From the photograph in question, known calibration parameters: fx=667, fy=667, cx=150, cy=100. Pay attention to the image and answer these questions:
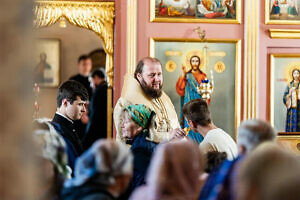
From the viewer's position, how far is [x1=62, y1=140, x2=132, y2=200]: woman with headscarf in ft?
9.77

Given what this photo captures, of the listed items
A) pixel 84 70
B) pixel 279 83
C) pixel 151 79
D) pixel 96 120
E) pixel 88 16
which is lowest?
pixel 96 120

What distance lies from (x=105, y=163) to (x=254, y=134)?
0.88 m

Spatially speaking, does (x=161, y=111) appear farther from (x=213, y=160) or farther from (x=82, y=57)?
(x=82, y=57)

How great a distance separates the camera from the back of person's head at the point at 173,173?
2.94m

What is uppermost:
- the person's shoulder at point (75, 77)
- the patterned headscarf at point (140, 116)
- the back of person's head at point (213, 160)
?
the person's shoulder at point (75, 77)

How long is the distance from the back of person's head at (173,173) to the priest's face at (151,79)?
345cm

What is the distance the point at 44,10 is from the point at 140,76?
386cm

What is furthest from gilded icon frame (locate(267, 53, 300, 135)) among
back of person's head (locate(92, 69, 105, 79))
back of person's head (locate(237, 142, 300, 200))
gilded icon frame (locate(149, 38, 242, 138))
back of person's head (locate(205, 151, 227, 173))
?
back of person's head (locate(237, 142, 300, 200))

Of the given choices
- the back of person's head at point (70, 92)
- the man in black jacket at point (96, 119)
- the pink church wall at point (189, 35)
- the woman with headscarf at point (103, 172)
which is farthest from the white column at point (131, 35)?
the woman with headscarf at point (103, 172)

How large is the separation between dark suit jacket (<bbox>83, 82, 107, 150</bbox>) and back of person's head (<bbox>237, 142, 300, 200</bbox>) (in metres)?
9.39

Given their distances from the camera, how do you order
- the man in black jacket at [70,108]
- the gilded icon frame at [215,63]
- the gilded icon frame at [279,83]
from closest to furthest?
the man in black jacket at [70,108] → the gilded icon frame at [215,63] → the gilded icon frame at [279,83]

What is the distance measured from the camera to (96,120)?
12023 millimetres

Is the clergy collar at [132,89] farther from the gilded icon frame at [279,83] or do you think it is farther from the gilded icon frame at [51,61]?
the gilded icon frame at [51,61]

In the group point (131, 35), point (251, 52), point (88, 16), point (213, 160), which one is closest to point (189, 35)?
point (131, 35)
